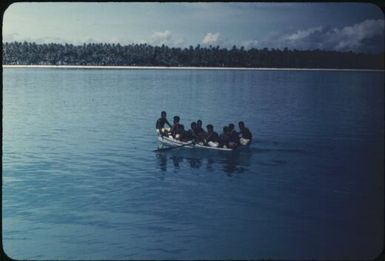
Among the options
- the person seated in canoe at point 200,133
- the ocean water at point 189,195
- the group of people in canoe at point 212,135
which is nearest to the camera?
the ocean water at point 189,195

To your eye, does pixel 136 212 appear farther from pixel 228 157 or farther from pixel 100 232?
pixel 228 157

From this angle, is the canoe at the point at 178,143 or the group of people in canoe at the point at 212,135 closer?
the group of people in canoe at the point at 212,135

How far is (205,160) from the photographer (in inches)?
785

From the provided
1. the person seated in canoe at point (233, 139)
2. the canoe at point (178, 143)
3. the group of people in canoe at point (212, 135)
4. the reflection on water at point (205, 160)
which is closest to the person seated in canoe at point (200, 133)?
the group of people in canoe at point (212, 135)

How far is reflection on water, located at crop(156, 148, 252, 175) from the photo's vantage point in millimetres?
19125

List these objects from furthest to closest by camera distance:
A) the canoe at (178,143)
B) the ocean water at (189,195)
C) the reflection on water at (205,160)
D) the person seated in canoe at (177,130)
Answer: the person seated in canoe at (177,130)
the canoe at (178,143)
the reflection on water at (205,160)
the ocean water at (189,195)

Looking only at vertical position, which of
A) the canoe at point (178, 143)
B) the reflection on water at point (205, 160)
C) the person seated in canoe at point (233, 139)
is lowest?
the reflection on water at point (205, 160)

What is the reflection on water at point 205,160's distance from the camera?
753 inches

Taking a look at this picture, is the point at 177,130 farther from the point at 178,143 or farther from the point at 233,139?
the point at 233,139

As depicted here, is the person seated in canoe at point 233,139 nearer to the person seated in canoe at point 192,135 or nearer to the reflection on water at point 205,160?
the reflection on water at point 205,160

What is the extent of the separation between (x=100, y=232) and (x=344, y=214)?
726 centimetres

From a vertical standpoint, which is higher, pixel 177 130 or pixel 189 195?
pixel 177 130

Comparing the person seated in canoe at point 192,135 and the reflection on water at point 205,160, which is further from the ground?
the person seated in canoe at point 192,135

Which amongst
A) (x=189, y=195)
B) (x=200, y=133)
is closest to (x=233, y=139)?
(x=200, y=133)
